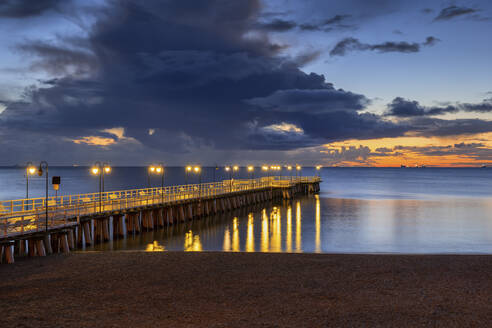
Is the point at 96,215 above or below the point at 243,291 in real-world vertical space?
above

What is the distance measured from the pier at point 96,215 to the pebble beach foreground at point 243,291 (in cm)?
310

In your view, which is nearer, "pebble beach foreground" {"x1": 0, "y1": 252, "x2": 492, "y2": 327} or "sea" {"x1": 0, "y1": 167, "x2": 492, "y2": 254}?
"pebble beach foreground" {"x1": 0, "y1": 252, "x2": 492, "y2": 327}

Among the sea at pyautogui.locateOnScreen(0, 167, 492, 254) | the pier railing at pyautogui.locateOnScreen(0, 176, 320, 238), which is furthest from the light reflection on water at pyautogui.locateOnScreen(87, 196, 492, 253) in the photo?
the pier railing at pyautogui.locateOnScreen(0, 176, 320, 238)

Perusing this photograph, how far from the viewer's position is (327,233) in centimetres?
3675

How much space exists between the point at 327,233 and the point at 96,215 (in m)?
20.5

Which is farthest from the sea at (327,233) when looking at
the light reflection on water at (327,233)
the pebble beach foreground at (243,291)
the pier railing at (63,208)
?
the pebble beach foreground at (243,291)

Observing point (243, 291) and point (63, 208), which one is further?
point (63, 208)

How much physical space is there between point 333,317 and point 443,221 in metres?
40.0

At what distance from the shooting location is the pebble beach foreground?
10445 millimetres

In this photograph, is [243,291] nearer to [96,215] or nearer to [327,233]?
[96,215]

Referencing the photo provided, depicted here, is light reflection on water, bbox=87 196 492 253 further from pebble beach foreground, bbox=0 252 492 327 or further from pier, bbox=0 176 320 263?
pebble beach foreground, bbox=0 252 492 327

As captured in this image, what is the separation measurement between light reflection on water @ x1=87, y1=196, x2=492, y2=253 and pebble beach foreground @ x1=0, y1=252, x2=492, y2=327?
1156 cm

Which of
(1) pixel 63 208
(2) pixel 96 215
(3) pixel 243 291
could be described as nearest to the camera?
(3) pixel 243 291

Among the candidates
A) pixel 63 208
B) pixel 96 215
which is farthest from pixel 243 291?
pixel 96 215
